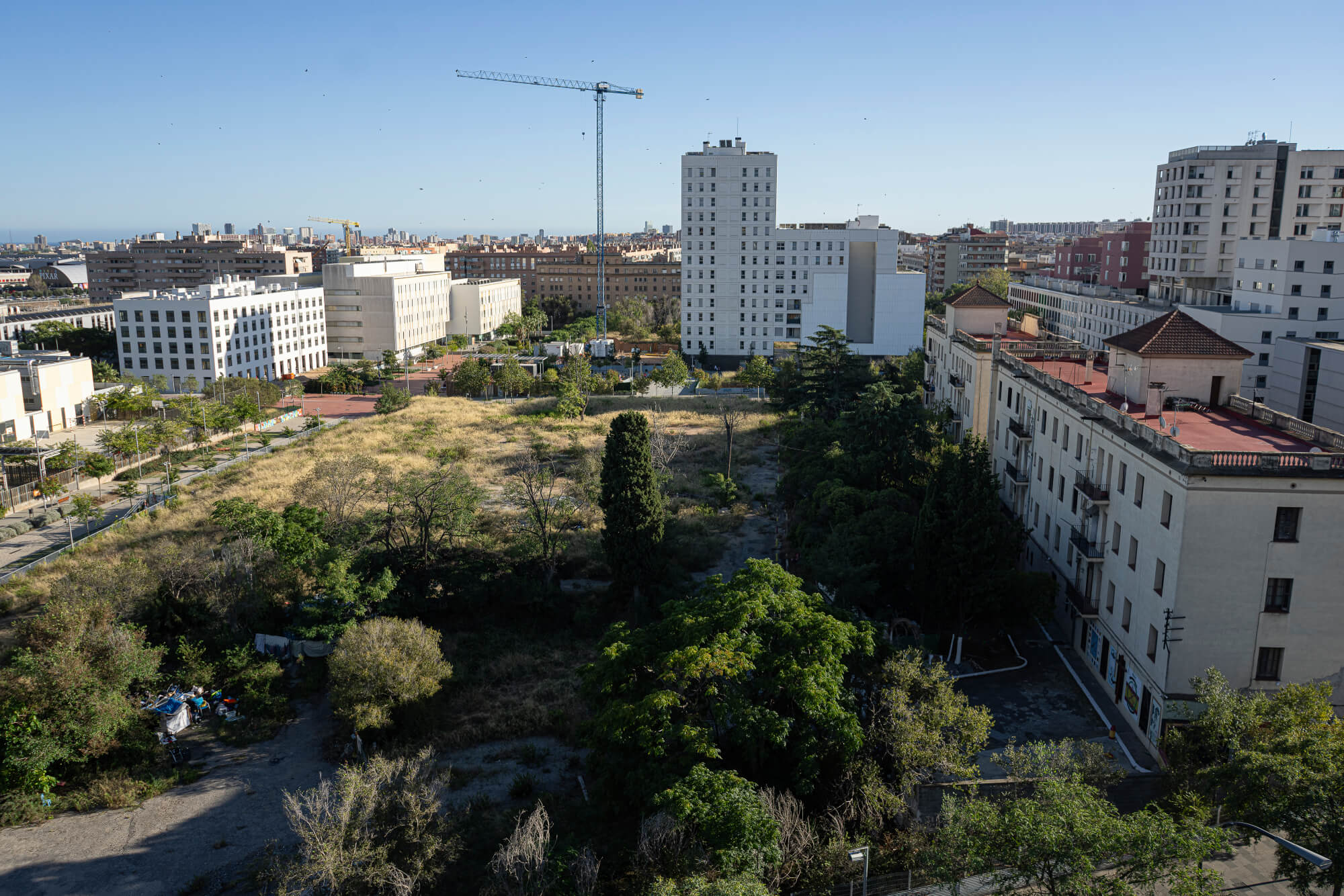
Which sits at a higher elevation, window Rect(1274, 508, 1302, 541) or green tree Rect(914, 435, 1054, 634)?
window Rect(1274, 508, 1302, 541)

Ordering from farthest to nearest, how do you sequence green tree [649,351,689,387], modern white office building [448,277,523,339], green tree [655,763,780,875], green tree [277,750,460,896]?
modern white office building [448,277,523,339] < green tree [649,351,689,387] < green tree [277,750,460,896] < green tree [655,763,780,875]

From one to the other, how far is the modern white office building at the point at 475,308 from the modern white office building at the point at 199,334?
106 feet

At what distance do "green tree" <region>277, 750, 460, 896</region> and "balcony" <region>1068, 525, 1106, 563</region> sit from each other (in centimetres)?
1933

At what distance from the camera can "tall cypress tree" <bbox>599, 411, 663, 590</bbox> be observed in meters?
31.6

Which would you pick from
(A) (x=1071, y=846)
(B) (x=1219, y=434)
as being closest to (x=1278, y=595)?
(B) (x=1219, y=434)

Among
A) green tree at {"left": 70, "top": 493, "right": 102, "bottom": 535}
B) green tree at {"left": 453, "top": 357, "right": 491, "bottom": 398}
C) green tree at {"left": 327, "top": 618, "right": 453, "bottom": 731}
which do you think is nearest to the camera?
green tree at {"left": 327, "top": 618, "right": 453, "bottom": 731}

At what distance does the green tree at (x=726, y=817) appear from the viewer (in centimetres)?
1579

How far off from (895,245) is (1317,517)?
78.9 meters

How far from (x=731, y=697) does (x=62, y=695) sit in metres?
17.7

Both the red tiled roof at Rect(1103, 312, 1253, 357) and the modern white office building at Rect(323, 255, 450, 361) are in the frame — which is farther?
the modern white office building at Rect(323, 255, 450, 361)

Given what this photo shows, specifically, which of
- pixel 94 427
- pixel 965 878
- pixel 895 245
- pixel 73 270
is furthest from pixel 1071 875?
pixel 73 270

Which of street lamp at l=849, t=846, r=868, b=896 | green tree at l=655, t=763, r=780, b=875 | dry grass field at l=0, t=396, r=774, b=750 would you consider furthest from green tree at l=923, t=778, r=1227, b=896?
dry grass field at l=0, t=396, r=774, b=750

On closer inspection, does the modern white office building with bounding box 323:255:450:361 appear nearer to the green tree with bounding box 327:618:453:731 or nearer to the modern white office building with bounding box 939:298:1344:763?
the green tree with bounding box 327:618:453:731

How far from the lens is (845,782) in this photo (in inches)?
762
